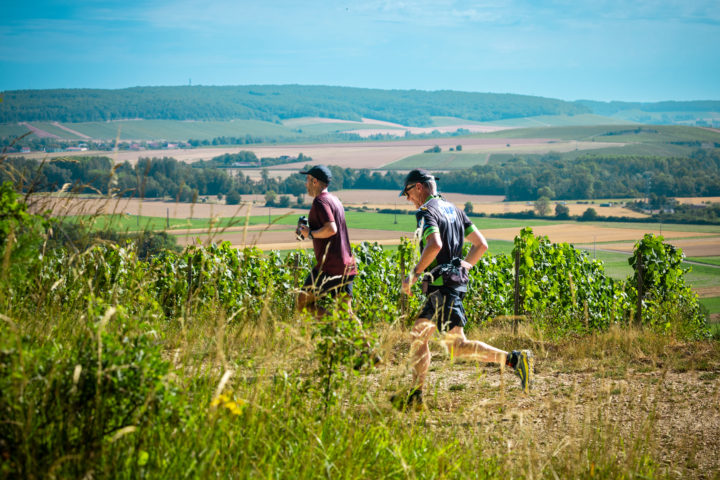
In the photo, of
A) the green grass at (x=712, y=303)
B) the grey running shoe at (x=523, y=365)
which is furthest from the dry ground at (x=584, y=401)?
the green grass at (x=712, y=303)

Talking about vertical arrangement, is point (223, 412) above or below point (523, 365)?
above

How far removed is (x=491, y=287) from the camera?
38.2ft

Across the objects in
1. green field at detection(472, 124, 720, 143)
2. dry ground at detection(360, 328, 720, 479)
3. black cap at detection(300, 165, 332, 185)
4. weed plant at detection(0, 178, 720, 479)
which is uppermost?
green field at detection(472, 124, 720, 143)

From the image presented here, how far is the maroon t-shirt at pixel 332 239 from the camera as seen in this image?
5973 millimetres

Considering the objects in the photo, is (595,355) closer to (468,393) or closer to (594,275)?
(468,393)

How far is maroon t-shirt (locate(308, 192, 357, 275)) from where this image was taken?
5973mm

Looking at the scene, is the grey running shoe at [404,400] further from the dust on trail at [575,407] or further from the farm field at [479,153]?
the farm field at [479,153]

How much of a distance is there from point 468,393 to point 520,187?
338 ft

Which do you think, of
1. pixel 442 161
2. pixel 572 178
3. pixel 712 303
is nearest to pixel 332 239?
pixel 712 303

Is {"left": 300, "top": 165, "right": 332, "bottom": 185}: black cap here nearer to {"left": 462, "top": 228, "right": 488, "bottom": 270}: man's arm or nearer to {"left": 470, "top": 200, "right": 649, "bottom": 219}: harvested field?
{"left": 462, "top": 228, "right": 488, "bottom": 270}: man's arm

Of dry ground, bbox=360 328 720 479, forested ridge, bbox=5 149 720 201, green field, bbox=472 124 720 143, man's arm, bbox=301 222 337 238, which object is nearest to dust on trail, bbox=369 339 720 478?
dry ground, bbox=360 328 720 479

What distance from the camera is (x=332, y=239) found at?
239 inches

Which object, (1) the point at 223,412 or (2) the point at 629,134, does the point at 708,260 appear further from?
(2) the point at 629,134

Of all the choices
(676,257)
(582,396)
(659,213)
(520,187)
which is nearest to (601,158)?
(520,187)
